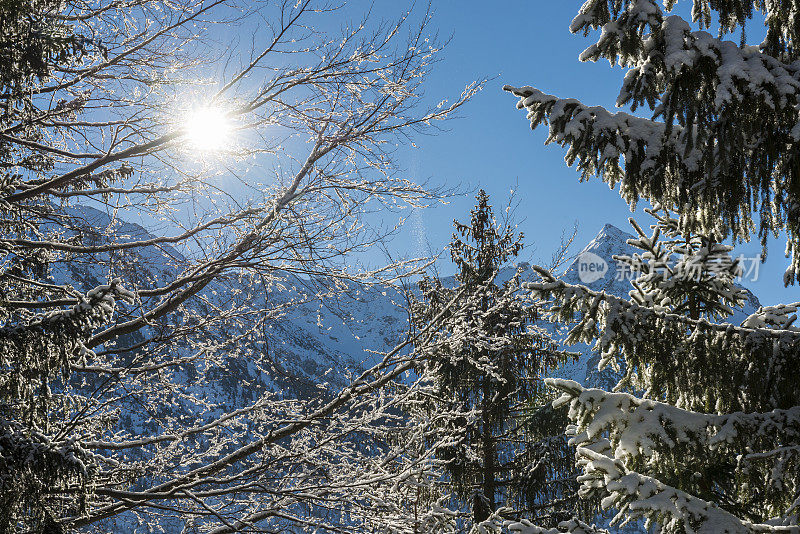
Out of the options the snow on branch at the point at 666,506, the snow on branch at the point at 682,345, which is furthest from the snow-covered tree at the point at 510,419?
the snow on branch at the point at 666,506

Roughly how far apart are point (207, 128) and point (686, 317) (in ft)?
12.6

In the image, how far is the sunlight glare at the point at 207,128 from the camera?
4358 millimetres

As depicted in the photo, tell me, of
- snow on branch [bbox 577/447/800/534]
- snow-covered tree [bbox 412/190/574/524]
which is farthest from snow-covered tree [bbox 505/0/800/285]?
snow-covered tree [bbox 412/190/574/524]

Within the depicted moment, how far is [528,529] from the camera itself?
344 cm

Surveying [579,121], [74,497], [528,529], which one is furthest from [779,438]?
[74,497]

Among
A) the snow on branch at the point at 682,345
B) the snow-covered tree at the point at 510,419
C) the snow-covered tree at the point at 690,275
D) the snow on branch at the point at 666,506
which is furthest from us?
the snow-covered tree at the point at 510,419

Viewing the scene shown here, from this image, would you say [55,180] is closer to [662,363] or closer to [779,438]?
[662,363]

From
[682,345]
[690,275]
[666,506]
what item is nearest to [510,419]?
[690,275]

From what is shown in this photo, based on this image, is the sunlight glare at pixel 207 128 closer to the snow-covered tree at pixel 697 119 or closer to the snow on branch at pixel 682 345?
the snow-covered tree at pixel 697 119

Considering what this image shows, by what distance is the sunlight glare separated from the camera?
436 centimetres

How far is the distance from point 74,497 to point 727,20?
5.38m

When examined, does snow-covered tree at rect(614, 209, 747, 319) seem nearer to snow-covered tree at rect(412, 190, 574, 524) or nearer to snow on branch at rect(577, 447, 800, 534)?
snow on branch at rect(577, 447, 800, 534)

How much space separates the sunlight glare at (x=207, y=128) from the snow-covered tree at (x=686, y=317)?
8.28 ft

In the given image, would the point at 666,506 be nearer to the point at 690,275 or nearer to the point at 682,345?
the point at 682,345
